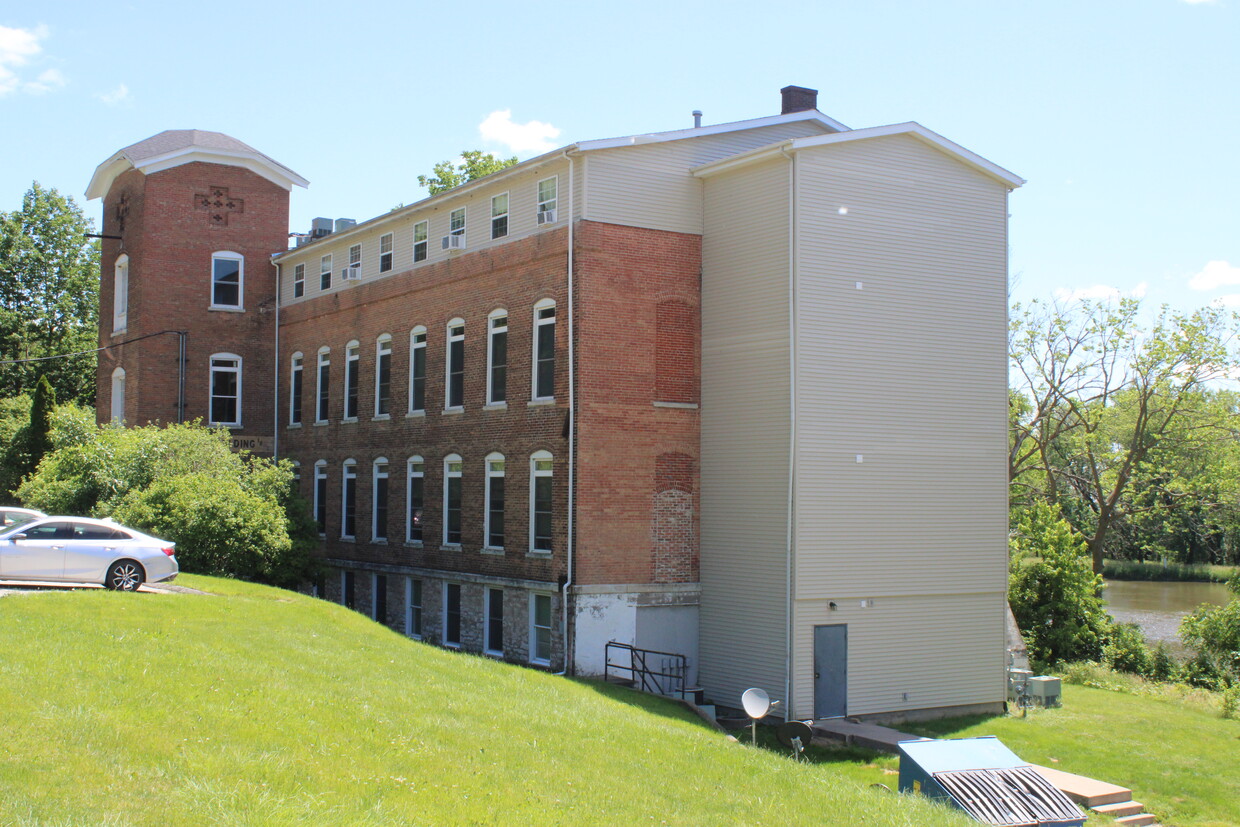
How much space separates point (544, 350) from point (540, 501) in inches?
131

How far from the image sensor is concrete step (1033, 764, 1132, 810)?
17688mm

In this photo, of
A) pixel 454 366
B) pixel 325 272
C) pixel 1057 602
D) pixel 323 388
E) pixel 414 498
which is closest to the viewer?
pixel 454 366

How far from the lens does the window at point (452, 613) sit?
27.9 m

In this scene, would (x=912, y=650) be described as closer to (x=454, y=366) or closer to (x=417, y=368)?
(x=454, y=366)

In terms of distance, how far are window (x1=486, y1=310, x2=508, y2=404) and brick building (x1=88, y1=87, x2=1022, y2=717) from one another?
5cm

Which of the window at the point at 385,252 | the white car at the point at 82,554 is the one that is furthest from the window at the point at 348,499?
the white car at the point at 82,554

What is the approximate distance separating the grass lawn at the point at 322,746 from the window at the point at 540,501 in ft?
19.2

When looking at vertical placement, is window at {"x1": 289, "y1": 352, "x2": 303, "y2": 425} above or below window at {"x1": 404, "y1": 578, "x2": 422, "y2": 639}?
above

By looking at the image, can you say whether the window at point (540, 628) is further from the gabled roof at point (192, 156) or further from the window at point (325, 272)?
the gabled roof at point (192, 156)

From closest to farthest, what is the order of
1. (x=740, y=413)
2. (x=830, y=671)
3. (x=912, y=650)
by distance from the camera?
(x=830, y=671)
(x=912, y=650)
(x=740, y=413)

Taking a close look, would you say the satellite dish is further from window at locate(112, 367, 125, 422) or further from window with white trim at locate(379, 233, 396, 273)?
window at locate(112, 367, 125, 422)

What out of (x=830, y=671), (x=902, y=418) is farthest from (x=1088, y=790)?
(x=902, y=418)

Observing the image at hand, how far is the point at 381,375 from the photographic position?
3180 centimetres

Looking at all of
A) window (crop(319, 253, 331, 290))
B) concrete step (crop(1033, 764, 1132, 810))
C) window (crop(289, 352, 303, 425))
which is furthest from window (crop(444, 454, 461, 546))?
concrete step (crop(1033, 764, 1132, 810))
